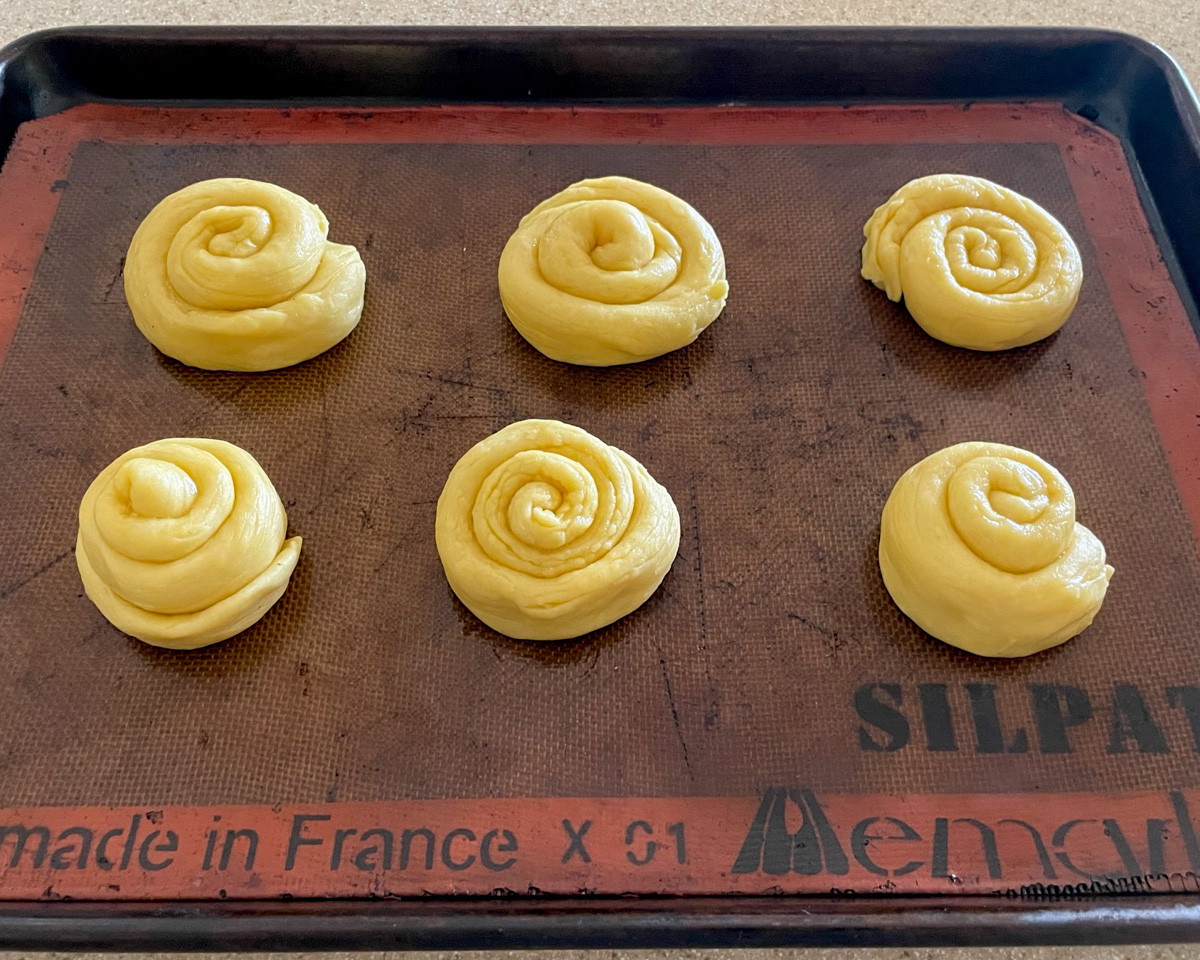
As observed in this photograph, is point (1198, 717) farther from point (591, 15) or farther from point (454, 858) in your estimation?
point (591, 15)

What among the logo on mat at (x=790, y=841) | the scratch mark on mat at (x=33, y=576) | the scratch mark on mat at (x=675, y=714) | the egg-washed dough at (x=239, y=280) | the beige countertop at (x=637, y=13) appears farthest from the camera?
the beige countertop at (x=637, y=13)

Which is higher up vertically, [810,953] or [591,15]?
[591,15]

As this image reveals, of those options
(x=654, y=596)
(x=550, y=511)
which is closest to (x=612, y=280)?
(x=550, y=511)

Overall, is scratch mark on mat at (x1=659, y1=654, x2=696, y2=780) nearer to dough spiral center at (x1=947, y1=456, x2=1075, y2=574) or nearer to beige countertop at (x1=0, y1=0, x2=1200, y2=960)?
dough spiral center at (x1=947, y1=456, x2=1075, y2=574)

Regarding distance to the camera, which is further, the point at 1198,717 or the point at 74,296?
the point at 74,296

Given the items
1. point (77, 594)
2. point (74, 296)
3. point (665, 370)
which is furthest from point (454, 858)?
point (74, 296)

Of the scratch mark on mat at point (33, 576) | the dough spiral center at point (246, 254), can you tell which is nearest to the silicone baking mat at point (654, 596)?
the scratch mark on mat at point (33, 576)

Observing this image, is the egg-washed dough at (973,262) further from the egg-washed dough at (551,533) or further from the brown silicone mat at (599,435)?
the egg-washed dough at (551,533)
